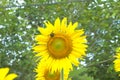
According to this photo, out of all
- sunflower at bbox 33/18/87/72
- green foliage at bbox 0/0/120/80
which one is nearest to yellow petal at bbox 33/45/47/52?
sunflower at bbox 33/18/87/72

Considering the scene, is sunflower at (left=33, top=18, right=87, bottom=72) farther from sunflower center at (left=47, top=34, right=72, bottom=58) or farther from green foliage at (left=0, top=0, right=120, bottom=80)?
green foliage at (left=0, top=0, right=120, bottom=80)

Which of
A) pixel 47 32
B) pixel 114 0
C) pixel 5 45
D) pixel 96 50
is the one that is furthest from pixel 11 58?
pixel 47 32

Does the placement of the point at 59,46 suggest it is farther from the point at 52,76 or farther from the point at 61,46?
the point at 52,76

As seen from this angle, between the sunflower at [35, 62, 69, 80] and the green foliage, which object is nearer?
the sunflower at [35, 62, 69, 80]

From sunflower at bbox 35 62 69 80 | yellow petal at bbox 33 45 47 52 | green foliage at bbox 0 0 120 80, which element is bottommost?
green foliage at bbox 0 0 120 80

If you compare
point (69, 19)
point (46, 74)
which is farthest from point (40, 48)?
point (69, 19)

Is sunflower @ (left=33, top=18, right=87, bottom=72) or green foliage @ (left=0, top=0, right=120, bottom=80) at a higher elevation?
sunflower @ (left=33, top=18, right=87, bottom=72)

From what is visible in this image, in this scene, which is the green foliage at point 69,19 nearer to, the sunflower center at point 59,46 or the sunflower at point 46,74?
the sunflower at point 46,74

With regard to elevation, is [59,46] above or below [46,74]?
above
